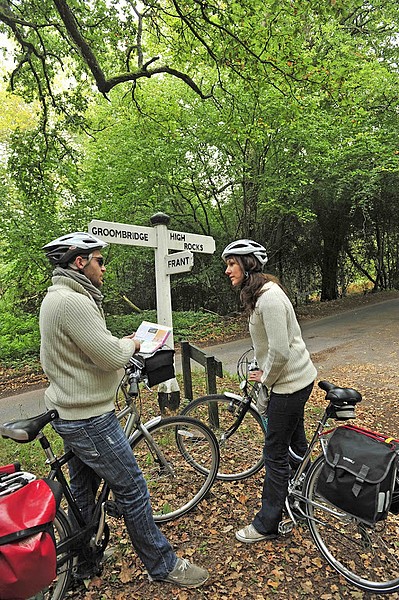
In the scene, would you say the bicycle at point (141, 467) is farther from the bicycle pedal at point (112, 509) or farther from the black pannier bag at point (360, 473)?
the black pannier bag at point (360, 473)

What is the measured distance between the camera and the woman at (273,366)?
2.59m

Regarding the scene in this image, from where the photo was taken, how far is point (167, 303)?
4.79 metres

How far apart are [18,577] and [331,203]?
15188mm

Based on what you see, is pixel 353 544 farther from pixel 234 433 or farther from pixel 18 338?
pixel 18 338

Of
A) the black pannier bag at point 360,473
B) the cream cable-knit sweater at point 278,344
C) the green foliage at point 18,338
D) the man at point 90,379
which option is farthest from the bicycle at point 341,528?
the green foliage at point 18,338

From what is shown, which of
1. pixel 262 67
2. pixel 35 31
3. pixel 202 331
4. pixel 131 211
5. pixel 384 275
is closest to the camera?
pixel 262 67

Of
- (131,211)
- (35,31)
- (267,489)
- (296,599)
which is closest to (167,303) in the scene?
(267,489)

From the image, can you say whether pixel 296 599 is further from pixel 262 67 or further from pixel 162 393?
pixel 262 67

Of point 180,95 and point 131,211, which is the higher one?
point 180,95

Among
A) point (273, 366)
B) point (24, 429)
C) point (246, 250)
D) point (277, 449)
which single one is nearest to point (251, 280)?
point (246, 250)

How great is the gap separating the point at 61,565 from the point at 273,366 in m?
1.61

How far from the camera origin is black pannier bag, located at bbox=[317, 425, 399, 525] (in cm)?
215

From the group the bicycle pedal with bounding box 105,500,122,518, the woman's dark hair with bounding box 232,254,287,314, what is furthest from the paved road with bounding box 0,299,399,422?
the woman's dark hair with bounding box 232,254,287,314

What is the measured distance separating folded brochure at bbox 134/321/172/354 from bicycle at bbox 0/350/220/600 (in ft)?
0.29
